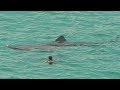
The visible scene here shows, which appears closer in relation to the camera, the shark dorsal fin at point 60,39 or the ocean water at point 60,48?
the ocean water at point 60,48

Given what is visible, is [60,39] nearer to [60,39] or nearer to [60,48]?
[60,39]

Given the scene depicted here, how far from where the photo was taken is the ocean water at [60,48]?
5.76ft

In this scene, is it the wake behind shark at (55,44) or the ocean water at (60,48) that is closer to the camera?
the ocean water at (60,48)

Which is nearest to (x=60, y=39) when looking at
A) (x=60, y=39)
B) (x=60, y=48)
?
(x=60, y=39)

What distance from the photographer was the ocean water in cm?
176

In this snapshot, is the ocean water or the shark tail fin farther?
the shark tail fin

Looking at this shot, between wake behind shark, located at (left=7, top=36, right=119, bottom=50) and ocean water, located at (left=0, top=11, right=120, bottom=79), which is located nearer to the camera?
ocean water, located at (left=0, top=11, right=120, bottom=79)

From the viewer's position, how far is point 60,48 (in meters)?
2.32

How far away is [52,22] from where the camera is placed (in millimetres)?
2037
